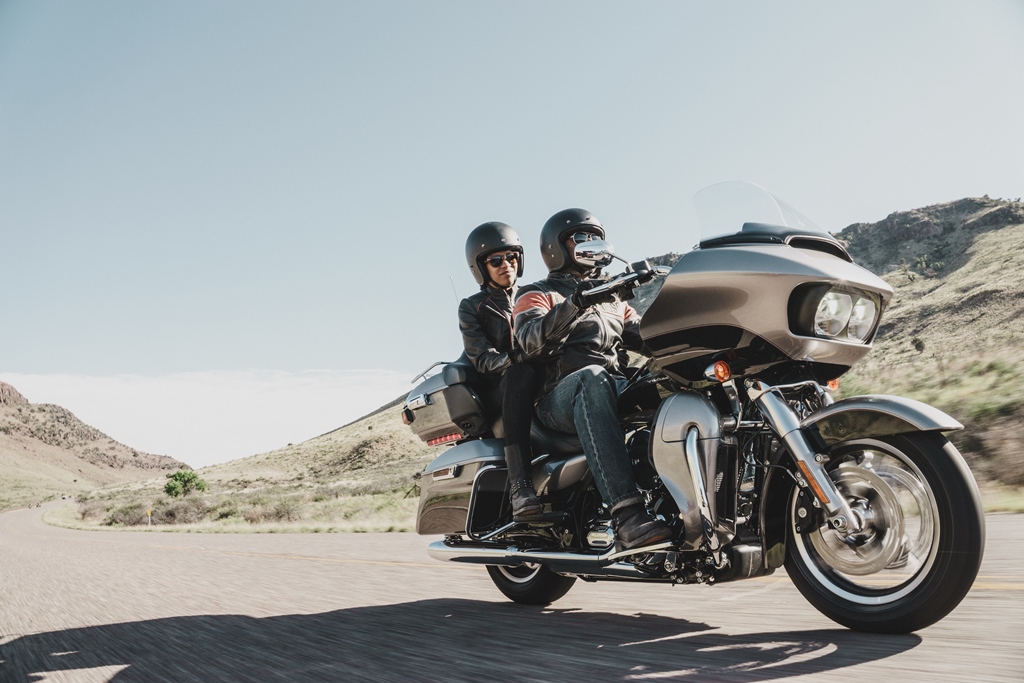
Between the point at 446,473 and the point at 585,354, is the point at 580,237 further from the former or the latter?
the point at 446,473

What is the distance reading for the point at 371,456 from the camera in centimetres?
7331

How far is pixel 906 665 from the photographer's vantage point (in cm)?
239

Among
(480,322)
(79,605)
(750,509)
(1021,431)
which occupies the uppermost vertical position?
(480,322)

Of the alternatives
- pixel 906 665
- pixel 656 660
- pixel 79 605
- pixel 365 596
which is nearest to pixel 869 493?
pixel 906 665

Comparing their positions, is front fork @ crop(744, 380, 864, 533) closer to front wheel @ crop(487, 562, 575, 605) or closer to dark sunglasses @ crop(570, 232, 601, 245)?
dark sunglasses @ crop(570, 232, 601, 245)

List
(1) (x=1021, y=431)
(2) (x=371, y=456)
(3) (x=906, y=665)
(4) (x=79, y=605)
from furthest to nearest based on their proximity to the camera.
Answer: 1. (2) (x=371, y=456)
2. (1) (x=1021, y=431)
3. (4) (x=79, y=605)
4. (3) (x=906, y=665)

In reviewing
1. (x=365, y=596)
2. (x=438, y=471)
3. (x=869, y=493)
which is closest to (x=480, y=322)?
(x=438, y=471)

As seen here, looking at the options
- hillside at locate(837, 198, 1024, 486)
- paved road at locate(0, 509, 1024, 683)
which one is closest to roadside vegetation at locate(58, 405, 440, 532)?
paved road at locate(0, 509, 1024, 683)

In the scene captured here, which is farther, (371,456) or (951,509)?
(371,456)

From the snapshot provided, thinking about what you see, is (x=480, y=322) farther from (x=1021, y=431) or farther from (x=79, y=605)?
(x=1021, y=431)

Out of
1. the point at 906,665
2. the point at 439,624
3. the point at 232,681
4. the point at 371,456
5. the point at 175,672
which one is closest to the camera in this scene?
the point at 906,665

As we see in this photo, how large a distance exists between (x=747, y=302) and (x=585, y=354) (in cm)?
116

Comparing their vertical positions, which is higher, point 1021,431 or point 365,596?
point 1021,431

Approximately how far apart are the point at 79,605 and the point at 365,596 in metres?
2.29
